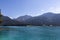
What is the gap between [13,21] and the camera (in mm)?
45719

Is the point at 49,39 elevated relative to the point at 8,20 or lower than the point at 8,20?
lower

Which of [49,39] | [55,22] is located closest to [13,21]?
[55,22]

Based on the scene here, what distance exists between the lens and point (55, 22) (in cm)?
5469

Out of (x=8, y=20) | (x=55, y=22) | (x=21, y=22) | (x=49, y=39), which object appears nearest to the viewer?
(x=49, y=39)

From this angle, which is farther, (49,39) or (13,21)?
(13,21)

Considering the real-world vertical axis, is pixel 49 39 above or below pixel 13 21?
below

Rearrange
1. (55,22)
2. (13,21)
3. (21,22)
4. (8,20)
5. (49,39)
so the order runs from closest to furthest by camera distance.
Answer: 1. (49,39)
2. (8,20)
3. (13,21)
4. (21,22)
5. (55,22)

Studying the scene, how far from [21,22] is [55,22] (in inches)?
524

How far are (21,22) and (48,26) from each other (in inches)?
516

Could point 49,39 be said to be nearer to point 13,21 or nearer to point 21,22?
point 13,21

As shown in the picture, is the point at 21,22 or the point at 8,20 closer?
the point at 8,20

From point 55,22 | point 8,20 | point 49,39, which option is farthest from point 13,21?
point 49,39

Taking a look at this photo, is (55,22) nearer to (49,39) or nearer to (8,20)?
(8,20)

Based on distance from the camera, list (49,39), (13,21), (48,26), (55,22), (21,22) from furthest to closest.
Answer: (48,26) < (55,22) < (21,22) < (13,21) < (49,39)
